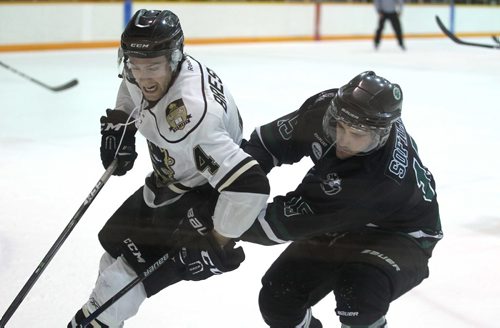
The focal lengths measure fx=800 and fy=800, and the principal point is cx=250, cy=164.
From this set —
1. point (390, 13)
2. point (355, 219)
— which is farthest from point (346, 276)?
point (390, 13)

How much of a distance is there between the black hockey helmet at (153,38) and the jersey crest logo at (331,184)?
408mm

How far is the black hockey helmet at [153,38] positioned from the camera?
1660 mm

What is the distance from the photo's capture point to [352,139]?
163 cm

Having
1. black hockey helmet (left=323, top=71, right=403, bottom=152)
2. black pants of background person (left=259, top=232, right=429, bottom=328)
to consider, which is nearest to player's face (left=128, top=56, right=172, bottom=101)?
black hockey helmet (left=323, top=71, right=403, bottom=152)

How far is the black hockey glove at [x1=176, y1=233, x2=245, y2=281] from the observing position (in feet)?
5.43

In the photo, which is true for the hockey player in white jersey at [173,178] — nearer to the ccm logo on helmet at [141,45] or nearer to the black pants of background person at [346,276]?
the ccm logo on helmet at [141,45]

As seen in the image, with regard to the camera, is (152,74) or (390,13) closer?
(152,74)

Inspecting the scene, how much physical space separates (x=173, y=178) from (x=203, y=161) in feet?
0.82

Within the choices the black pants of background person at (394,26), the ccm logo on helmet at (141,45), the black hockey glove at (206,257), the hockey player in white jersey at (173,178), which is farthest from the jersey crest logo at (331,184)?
the black pants of background person at (394,26)

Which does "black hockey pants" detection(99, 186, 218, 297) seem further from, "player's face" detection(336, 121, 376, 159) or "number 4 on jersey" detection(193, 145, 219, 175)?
"player's face" detection(336, 121, 376, 159)

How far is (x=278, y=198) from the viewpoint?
5.70 ft

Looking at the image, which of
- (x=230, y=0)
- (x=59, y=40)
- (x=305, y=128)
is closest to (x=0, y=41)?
(x=59, y=40)

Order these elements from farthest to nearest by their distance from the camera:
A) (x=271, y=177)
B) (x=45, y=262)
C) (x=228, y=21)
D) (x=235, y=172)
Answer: (x=228, y=21) < (x=271, y=177) < (x=45, y=262) < (x=235, y=172)

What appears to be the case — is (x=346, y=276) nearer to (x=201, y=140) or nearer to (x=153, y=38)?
(x=201, y=140)
